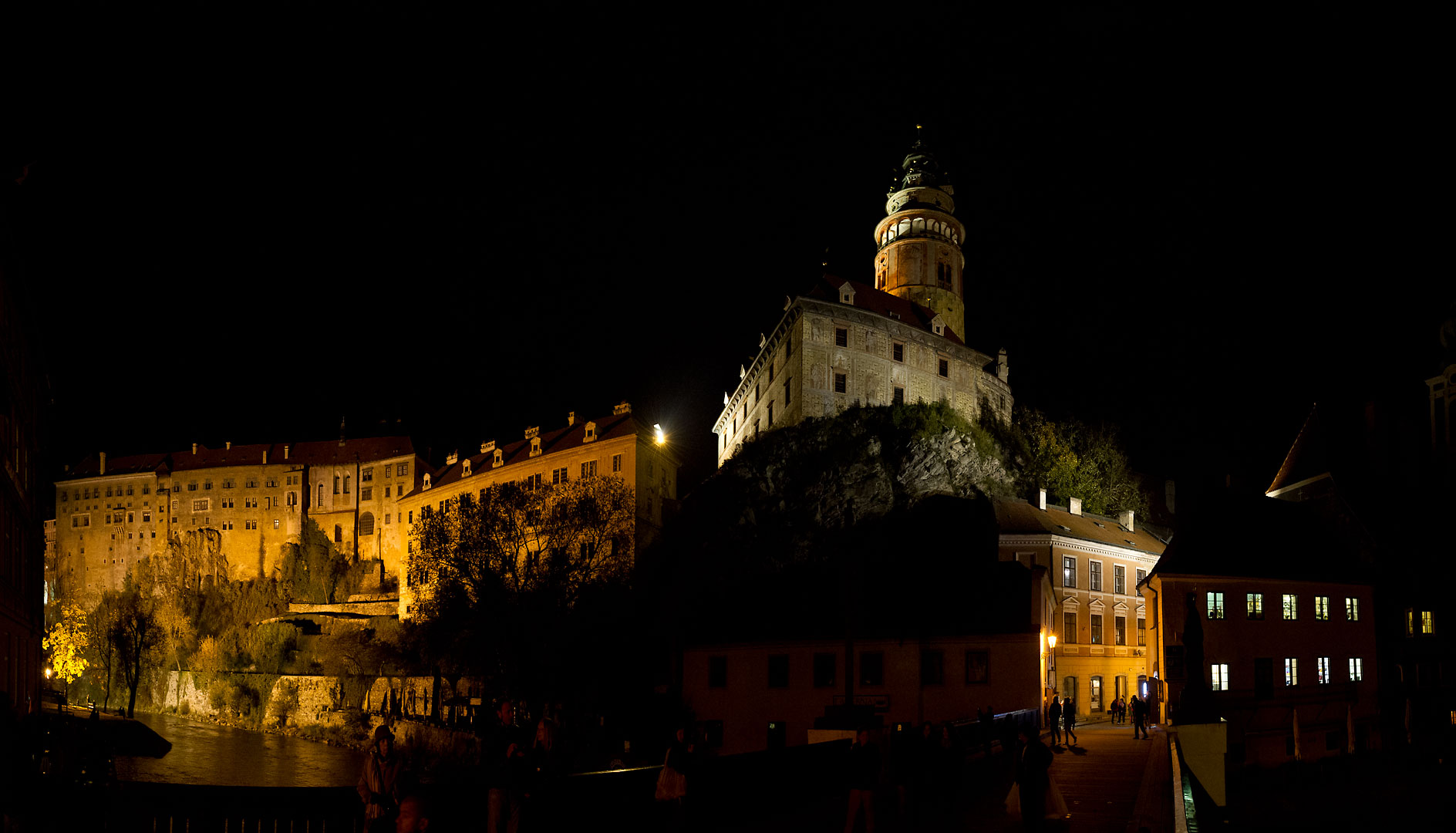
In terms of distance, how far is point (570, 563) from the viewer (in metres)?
43.0

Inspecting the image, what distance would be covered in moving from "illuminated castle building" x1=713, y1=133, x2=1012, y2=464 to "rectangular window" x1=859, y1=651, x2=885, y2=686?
84.8ft

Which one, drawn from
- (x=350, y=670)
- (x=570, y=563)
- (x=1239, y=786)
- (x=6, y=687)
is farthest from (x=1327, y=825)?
(x=350, y=670)

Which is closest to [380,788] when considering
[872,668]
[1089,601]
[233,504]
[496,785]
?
[496,785]

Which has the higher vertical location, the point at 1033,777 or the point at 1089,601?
the point at 1089,601

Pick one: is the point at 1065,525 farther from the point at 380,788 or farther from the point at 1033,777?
the point at 380,788

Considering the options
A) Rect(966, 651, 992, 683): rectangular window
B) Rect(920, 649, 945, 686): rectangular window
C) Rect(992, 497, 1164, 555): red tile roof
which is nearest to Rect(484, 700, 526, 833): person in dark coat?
Rect(966, 651, 992, 683): rectangular window

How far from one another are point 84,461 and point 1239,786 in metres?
100

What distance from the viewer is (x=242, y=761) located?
158 feet

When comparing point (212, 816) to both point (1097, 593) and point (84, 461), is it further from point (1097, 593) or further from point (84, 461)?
point (84, 461)

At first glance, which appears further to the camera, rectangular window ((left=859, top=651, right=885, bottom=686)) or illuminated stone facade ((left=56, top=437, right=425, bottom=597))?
illuminated stone facade ((left=56, top=437, right=425, bottom=597))

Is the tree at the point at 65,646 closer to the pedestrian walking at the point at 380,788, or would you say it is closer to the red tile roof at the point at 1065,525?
the red tile roof at the point at 1065,525

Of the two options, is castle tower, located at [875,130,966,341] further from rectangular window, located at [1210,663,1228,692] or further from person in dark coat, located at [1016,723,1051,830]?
person in dark coat, located at [1016,723,1051,830]

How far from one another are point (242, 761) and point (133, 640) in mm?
33302

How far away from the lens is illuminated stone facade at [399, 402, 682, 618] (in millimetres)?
60031
